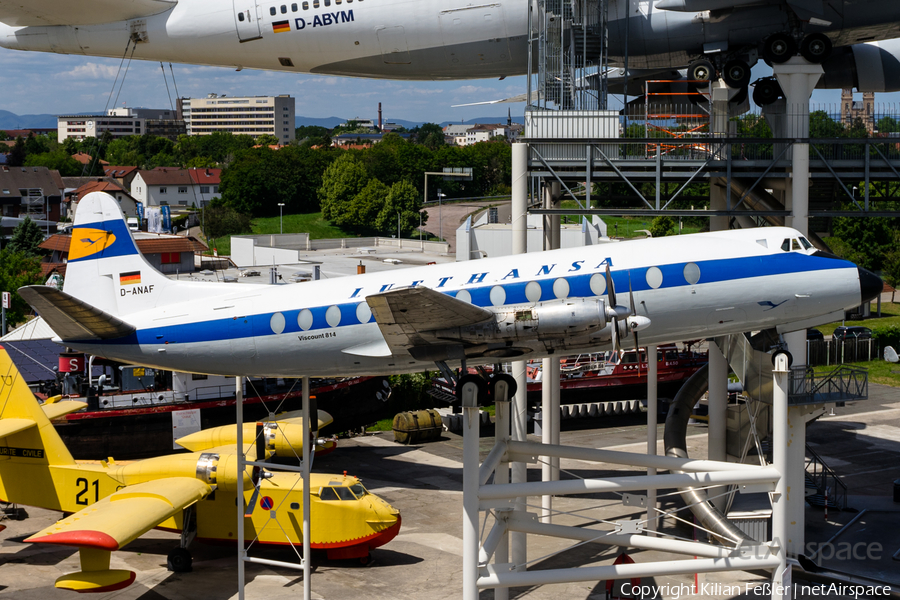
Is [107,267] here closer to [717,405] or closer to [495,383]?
[495,383]

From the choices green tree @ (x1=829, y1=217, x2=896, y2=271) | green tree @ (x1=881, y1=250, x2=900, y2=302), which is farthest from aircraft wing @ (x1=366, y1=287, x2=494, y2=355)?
green tree @ (x1=829, y1=217, x2=896, y2=271)

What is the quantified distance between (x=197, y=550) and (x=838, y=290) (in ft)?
83.2

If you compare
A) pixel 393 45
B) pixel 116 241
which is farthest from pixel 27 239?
pixel 393 45

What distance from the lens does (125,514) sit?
29625 mm

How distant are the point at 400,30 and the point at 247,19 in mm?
5615

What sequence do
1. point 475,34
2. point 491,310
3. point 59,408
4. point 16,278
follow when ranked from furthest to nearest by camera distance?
point 16,278 → point 59,408 → point 475,34 → point 491,310

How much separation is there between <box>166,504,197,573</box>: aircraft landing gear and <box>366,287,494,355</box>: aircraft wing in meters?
13.5

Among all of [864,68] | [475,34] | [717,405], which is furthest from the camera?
[717,405]

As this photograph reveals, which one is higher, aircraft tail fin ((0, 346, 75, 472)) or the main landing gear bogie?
the main landing gear bogie

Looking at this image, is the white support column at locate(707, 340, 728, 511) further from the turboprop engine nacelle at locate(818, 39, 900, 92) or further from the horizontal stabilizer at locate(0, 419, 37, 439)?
the horizontal stabilizer at locate(0, 419, 37, 439)

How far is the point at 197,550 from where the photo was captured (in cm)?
3516

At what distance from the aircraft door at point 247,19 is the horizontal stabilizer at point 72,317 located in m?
12.2

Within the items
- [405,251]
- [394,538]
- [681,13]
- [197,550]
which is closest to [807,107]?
[681,13]

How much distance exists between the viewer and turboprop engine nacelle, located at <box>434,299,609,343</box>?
22312mm
